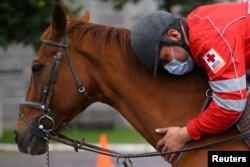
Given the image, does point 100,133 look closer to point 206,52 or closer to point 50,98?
point 50,98

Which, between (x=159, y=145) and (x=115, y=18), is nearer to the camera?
(x=159, y=145)

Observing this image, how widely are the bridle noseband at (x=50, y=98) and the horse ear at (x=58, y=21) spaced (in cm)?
6

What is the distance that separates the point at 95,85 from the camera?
456 centimetres

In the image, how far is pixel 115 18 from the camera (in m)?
23.9

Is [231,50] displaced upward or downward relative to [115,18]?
upward

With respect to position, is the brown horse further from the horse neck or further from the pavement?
the pavement

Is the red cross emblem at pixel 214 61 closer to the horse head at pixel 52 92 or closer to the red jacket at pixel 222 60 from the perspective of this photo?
the red jacket at pixel 222 60

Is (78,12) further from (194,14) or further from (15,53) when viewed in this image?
(194,14)

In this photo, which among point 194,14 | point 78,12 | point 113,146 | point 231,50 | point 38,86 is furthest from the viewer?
point 78,12

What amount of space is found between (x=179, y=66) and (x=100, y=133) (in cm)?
1650

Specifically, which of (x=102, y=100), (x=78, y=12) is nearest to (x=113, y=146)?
(x=78, y=12)

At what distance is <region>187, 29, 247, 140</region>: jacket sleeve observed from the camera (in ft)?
13.0

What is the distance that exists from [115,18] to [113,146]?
27.0 ft

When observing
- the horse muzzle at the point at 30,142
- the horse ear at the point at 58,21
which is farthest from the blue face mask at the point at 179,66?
the horse muzzle at the point at 30,142
